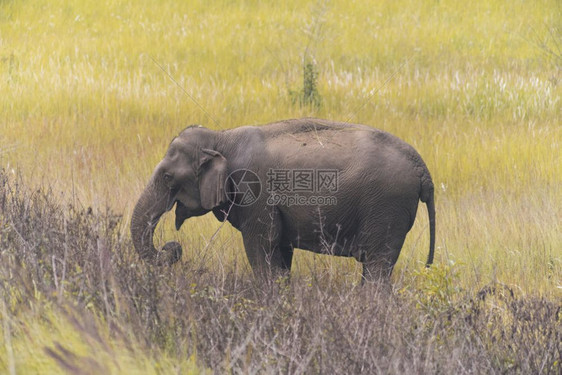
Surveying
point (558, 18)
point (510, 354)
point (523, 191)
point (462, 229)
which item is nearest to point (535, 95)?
point (523, 191)

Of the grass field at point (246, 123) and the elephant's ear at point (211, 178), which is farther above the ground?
the elephant's ear at point (211, 178)

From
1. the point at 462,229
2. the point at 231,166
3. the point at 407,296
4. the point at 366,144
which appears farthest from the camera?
the point at 462,229

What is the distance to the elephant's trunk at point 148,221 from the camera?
4.91 metres

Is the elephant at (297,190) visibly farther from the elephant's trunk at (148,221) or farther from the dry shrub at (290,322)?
the dry shrub at (290,322)

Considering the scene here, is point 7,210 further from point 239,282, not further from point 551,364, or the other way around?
point 551,364

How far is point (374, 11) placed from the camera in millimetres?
15117

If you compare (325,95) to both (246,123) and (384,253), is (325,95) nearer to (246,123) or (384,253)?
(246,123)

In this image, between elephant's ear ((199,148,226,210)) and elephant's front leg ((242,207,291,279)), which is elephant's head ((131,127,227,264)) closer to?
elephant's ear ((199,148,226,210))

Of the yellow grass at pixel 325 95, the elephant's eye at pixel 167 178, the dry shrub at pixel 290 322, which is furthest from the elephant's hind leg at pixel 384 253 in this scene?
the elephant's eye at pixel 167 178

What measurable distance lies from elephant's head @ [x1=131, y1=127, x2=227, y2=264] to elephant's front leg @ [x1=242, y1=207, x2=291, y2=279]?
0.26 metres

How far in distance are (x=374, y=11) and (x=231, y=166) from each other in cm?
1057

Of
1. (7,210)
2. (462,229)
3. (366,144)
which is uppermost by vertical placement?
(366,144)

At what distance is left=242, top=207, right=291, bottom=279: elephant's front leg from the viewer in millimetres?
5078

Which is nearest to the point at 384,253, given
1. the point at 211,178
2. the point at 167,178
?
the point at 211,178
